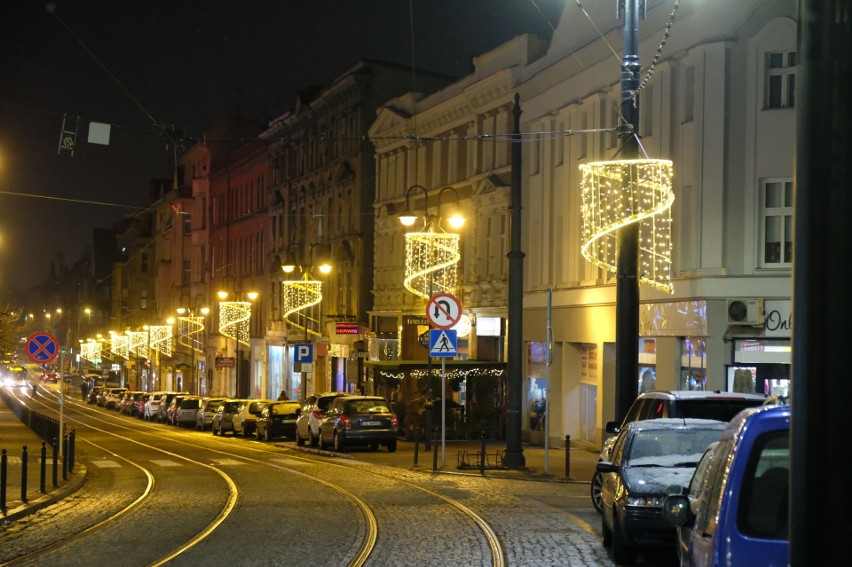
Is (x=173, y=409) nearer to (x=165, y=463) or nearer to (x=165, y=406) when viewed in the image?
(x=165, y=406)

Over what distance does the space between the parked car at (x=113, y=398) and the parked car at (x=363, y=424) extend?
5470 centimetres

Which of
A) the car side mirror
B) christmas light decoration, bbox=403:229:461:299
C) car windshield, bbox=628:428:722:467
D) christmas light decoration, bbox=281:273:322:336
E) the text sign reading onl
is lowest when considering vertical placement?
car windshield, bbox=628:428:722:467

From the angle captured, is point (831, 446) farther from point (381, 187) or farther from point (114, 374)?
point (114, 374)

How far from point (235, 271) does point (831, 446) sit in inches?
3047

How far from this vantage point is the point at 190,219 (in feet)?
314

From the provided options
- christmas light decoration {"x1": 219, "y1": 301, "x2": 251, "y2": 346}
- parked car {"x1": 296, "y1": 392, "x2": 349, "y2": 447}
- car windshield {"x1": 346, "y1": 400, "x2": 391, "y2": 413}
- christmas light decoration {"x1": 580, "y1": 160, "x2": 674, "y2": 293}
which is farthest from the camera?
christmas light decoration {"x1": 219, "y1": 301, "x2": 251, "y2": 346}

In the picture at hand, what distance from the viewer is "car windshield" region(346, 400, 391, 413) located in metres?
34.6

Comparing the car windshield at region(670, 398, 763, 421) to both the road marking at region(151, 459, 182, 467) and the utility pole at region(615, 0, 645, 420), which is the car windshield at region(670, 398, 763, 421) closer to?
the utility pole at region(615, 0, 645, 420)

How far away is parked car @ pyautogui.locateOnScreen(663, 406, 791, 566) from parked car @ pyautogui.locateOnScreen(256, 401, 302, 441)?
35.9 metres

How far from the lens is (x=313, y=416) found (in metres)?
37.4

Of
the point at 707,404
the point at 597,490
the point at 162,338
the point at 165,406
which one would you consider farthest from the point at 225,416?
the point at 162,338

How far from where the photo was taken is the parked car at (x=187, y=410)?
59.4 meters

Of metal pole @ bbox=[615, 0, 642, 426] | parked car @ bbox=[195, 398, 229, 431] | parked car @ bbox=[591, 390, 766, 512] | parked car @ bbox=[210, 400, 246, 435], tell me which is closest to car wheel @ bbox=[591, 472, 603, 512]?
parked car @ bbox=[591, 390, 766, 512]

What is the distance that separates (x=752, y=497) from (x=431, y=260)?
33055 mm
